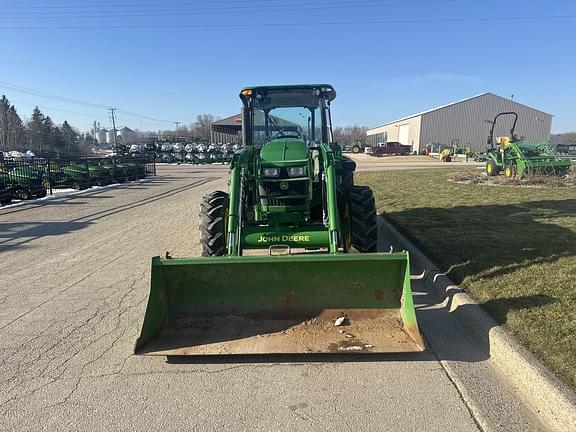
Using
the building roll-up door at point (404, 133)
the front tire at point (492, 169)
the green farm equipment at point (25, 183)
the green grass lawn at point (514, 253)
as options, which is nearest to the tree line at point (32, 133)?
the building roll-up door at point (404, 133)

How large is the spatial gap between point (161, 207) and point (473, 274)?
1040cm

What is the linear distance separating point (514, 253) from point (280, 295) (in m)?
3.60

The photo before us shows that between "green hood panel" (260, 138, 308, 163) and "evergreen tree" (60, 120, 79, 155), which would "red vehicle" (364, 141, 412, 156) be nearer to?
"green hood panel" (260, 138, 308, 163)

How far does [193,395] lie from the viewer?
306 cm

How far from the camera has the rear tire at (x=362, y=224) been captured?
5.50 metres

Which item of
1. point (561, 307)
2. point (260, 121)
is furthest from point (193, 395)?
point (260, 121)

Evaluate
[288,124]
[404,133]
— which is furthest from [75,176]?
[404,133]

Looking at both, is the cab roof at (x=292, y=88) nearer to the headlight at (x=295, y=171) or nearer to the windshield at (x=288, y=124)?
the windshield at (x=288, y=124)

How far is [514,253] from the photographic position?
5820 mm

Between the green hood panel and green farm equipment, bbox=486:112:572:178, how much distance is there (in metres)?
13.1

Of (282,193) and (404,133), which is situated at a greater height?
(404,133)

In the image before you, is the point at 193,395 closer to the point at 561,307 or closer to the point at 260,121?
the point at 561,307

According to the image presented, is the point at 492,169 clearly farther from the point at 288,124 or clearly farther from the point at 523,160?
the point at 288,124

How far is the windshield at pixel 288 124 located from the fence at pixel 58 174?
11.2 m
